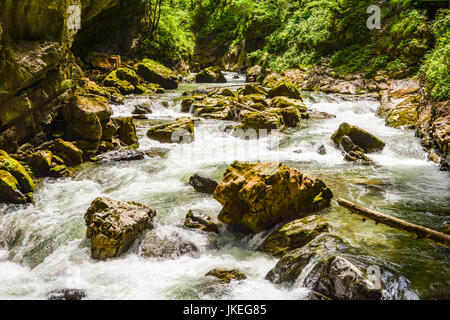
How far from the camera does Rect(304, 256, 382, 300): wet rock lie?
11.4 feet

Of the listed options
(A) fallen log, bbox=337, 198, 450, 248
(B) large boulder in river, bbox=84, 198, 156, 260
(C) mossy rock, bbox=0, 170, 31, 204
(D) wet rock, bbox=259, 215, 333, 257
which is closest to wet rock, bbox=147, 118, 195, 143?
(C) mossy rock, bbox=0, 170, 31, 204

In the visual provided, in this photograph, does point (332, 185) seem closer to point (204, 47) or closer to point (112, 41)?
point (112, 41)

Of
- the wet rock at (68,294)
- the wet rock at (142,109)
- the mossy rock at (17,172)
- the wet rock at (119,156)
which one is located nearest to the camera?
the wet rock at (68,294)

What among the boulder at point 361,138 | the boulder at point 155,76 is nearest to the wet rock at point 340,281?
the boulder at point 361,138

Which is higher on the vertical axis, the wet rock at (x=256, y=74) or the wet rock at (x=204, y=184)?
the wet rock at (x=256, y=74)

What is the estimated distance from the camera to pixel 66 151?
884cm

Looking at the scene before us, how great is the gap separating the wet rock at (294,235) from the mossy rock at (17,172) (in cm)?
535

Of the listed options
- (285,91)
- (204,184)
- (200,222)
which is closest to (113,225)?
(200,222)

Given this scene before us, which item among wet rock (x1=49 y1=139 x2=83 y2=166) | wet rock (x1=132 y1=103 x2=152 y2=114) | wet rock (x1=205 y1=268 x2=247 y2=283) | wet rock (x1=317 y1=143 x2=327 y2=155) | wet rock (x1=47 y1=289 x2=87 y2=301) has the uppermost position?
wet rock (x1=132 y1=103 x2=152 y2=114)

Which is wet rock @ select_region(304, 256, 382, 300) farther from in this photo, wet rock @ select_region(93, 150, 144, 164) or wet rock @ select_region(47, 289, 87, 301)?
wet rock @ select_region(93, 150, 144, 164)

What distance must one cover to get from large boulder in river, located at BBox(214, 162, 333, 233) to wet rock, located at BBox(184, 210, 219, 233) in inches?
7.6

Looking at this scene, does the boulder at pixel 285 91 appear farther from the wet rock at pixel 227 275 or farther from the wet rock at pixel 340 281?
the wet rock at pixel 340 281

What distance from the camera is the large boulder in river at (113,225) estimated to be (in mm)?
4961

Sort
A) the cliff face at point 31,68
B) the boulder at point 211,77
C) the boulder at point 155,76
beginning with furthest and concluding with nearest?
the boulder at point 211,77, the boulder at point 155,76, the cliff face at point 31,68
